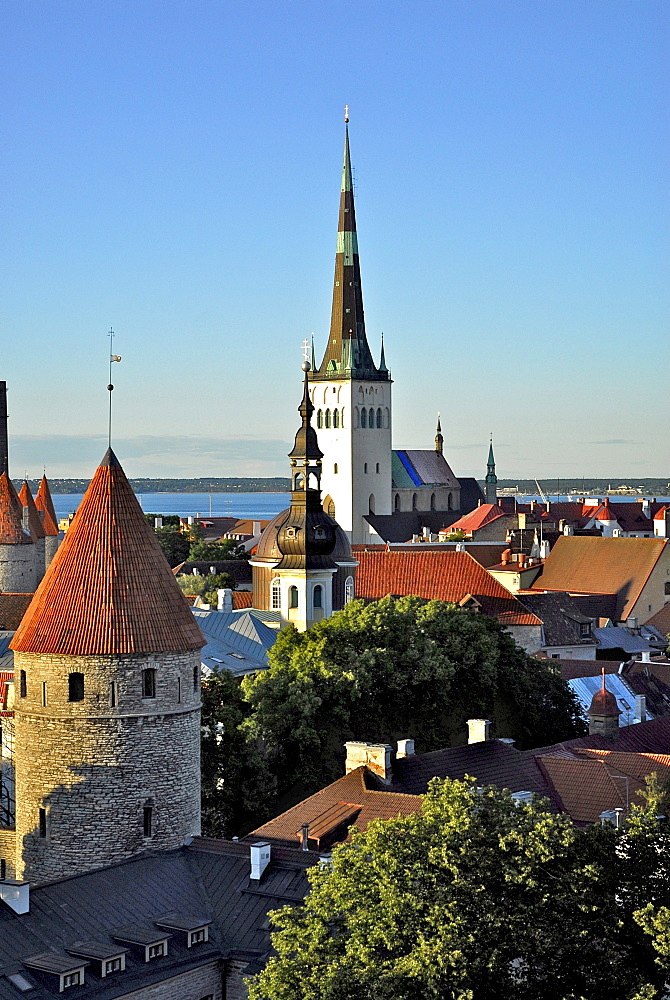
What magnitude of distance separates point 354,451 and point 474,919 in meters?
123

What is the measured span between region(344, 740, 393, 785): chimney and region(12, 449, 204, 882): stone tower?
4750 mm

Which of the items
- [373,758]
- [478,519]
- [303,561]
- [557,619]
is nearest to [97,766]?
[373,758]

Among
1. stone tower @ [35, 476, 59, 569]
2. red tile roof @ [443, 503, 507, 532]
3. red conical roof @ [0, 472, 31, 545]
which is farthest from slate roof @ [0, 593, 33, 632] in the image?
red tile roof @ [443, 503, 507, 532]

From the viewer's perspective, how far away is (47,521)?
88.1 m

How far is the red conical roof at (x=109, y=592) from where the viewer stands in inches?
1204

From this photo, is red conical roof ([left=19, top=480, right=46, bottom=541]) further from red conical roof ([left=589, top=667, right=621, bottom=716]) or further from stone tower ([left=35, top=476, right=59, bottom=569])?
red conical roof ([left=589, top=667, right=621, bottom=716])

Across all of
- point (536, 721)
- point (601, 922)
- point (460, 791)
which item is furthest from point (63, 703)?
point (536, 721)

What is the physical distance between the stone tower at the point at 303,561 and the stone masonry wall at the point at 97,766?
98.7ft

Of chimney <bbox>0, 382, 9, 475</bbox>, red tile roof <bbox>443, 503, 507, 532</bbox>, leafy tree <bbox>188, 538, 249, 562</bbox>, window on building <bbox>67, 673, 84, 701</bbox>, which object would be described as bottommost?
window on building <bbox>67, 673, 84, 701</bbox>

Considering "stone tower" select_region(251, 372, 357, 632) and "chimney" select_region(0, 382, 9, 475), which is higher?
"chimney" select_region(0, 382, 9, 475)

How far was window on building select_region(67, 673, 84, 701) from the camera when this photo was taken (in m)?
30.2

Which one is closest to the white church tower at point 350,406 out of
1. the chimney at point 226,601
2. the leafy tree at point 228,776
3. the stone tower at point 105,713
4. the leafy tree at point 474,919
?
the chimney at point 226,601

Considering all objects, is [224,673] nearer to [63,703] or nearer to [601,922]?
[63,703]

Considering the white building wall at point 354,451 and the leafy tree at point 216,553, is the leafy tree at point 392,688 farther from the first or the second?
the white building wall at point 354,451
